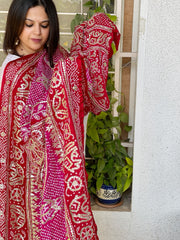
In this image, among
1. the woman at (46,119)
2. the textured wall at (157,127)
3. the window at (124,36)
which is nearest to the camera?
the woman at (46,119)

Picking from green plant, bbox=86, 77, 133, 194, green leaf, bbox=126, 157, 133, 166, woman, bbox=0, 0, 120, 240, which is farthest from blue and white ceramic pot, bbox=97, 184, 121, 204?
woman, bbox=0, 0, 120, 240

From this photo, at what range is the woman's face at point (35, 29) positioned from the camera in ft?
3.58

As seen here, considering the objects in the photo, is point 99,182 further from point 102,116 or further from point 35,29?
point 35,29

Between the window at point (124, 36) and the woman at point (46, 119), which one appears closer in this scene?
the woman at point (46, 119)

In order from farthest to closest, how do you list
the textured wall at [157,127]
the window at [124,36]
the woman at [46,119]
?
the window at [124,36] < the textured wall at [157,127] < the woman at [46,119]

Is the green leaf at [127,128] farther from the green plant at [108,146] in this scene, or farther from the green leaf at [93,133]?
the green leaf at [93,133]

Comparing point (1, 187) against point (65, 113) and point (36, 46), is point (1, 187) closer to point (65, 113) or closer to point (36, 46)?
point (65, 113)

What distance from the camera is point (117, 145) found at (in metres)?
1.79

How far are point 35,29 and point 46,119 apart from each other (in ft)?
1.06

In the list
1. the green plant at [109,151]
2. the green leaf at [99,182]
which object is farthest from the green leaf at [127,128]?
the green leaf at [99,182]

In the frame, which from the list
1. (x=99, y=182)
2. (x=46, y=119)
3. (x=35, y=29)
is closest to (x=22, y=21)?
(x=35, y=29)

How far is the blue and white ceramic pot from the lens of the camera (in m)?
1.81

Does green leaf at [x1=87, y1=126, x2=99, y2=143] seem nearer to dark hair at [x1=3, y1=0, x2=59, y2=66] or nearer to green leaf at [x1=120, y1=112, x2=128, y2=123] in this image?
green leaf at [x1=120, y1=112, x2=128, y2=123]

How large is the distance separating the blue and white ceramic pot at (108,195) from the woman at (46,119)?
0.67 m
